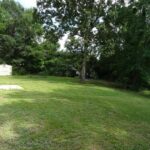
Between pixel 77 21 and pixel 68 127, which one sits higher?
pixel 77 21

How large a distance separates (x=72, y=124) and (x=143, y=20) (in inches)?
617

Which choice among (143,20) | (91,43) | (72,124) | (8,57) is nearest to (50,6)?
(91,43)

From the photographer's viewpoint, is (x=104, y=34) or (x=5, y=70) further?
(x=5, y=70)

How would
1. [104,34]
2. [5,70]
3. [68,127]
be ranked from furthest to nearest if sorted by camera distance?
[5,70] → [104,34] → [68,127]

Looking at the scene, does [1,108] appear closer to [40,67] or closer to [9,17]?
[40,67]

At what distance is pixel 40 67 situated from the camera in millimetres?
38719

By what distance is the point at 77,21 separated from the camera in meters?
28.1

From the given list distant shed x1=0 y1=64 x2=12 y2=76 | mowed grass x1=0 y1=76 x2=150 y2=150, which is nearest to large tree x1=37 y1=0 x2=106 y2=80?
distant shed x1=0 y1=64 x2=12 y2=76

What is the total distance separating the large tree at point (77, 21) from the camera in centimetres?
2775

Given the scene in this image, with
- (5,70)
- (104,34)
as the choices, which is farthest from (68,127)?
(5,70)

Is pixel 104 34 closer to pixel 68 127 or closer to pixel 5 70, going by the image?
pixel 5 70

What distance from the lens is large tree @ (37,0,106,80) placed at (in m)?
27.8

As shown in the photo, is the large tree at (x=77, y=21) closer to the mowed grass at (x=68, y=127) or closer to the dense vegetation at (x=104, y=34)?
the dense vegetation at (x=104, y=34)

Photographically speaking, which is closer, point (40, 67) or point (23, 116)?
point (23, 116)
